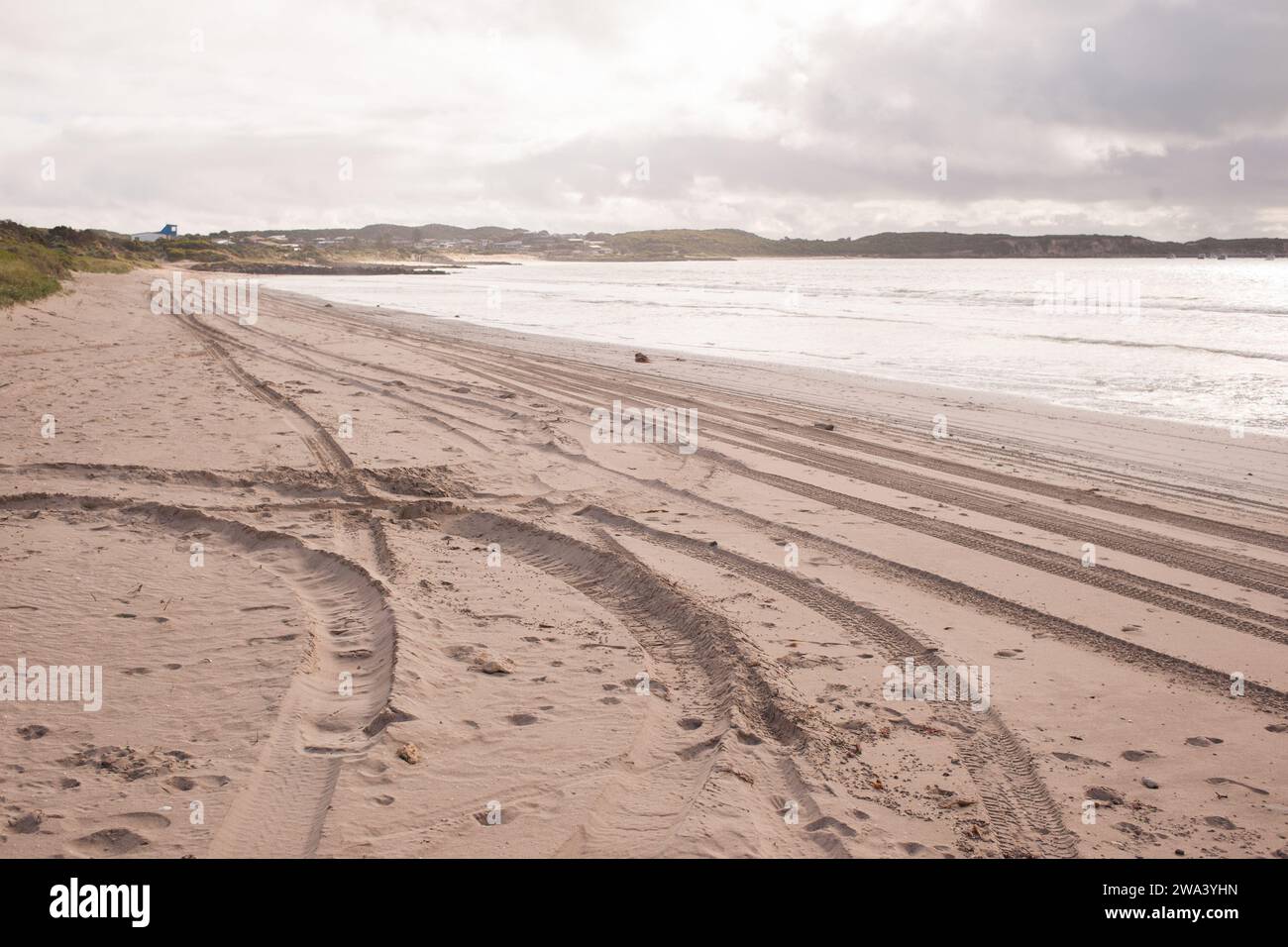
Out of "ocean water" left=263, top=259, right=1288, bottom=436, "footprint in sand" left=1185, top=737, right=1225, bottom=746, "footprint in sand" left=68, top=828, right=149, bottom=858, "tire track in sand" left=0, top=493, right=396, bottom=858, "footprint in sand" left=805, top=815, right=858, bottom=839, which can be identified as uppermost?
"ocean water" left=263, top=259, right=1288, bottom=436

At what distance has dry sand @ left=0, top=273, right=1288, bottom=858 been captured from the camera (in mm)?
3375

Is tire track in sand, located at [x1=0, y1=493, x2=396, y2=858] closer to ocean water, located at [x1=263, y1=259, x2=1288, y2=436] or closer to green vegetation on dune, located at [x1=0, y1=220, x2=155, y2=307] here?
ocean water, located at [x1=263, y1=259, x2=1288, y2=436]

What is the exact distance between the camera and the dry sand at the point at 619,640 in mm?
3375

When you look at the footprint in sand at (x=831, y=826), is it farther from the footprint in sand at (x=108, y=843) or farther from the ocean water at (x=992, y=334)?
the ocean water at (x=992, y=334)

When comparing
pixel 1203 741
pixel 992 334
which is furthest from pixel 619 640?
pixel 992 334

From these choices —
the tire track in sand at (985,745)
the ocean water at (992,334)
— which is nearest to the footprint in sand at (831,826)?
the tire track in sand at (985,745)

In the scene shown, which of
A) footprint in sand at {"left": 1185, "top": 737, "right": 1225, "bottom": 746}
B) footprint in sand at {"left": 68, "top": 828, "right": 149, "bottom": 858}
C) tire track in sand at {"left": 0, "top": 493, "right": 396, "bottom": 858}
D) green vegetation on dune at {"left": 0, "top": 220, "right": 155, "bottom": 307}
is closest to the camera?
footprint in sand at {"left": 68, "top": 828, "right": 149, "bottom": 858}

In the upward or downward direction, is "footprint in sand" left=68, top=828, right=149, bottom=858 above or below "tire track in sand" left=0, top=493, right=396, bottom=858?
below

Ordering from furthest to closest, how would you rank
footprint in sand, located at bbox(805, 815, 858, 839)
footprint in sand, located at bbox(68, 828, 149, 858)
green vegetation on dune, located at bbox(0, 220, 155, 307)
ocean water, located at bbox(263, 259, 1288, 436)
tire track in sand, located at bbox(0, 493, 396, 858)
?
green vegetation on dune, located at bbox(0, 220, 155, 307), ocean water, located at bbox(263, 259, 1288, 436), footprint in sand, located at bbox(805, 815, 858, 839), tire track in sand, located at bbox(0, 493, 396, 858), footprint in sand, located at bbox(68, 828, 149, 858)

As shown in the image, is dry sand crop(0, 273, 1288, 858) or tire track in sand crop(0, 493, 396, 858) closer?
tire track in sand crop(0, 493, 396, 858)

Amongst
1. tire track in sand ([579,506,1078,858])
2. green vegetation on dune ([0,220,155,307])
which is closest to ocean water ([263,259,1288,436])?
tire track in sand ([579,506,1078,858])

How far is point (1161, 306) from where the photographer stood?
1587 inches

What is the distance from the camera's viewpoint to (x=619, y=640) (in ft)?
16.5
